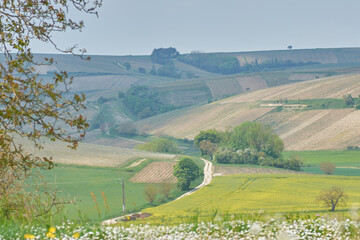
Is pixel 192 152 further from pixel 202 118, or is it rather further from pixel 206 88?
pixel 206 88

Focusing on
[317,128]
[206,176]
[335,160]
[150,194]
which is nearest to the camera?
[150,194]

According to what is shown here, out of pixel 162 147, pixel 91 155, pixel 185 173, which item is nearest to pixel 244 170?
pixel 185 173

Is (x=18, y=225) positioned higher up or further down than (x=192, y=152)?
higher up

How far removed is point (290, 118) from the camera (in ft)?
388

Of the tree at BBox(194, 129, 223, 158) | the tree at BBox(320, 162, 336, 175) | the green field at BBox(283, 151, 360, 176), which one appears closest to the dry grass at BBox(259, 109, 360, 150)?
the green field at BBox(283, 151, 360, 176)

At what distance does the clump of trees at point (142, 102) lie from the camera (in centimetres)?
17538

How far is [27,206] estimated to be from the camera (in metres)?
11.1

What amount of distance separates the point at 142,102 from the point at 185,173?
117 m

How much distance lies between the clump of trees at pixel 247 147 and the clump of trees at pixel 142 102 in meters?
71.8

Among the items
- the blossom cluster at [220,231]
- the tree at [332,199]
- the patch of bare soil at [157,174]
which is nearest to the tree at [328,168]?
the patch of bare soil at [157,174]

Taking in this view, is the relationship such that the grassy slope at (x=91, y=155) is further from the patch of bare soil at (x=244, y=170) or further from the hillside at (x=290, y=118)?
the hillside at (x=290, y=118)

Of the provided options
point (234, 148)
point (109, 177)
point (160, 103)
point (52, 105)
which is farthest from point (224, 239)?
point (160, 103)

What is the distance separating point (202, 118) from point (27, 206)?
4965 inches

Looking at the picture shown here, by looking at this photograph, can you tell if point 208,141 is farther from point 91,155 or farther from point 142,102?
point 142,102
